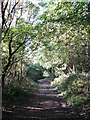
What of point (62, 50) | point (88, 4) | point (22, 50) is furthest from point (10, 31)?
point (62, 50)

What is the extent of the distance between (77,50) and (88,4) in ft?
37.8

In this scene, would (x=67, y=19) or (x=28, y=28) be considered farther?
(x=28, y=28)

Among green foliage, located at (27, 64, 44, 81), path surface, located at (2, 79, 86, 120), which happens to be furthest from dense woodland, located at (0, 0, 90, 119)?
green foliage, located at (27, 64, 44, 81)

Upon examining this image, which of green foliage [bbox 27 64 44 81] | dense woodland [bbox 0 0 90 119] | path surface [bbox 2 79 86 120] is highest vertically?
dense woodland [bbox 0 0 90 119]

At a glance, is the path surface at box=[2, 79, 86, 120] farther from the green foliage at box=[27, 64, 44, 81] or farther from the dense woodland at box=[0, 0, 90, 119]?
the green foliage at box=[27, 64, 44, 81]

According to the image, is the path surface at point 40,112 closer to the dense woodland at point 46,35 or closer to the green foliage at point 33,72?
the dense woodland at point 46,35

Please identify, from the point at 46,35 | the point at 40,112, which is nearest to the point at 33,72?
the point at 46,35

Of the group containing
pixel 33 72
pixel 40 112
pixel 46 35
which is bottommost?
pixel 40 112

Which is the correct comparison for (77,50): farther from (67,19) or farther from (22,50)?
(67,19)

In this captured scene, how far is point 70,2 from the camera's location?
6535 mm

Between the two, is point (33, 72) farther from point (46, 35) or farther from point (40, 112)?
point (40, 112)

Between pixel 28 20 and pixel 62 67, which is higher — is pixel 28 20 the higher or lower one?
the higher one

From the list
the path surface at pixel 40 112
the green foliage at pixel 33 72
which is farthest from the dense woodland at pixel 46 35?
the green foliage at pixel 33 72

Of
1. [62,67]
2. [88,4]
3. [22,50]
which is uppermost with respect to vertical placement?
[88,4]
